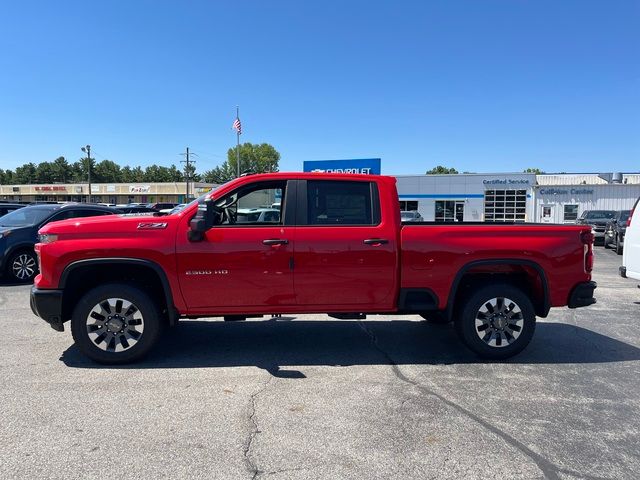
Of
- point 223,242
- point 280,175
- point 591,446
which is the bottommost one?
point 591,446

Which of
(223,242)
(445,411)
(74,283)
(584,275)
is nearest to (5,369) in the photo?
(74,283)

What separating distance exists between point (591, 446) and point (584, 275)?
2326 mm

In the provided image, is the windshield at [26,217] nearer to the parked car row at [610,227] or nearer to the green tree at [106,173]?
the parked car row at [610,227]

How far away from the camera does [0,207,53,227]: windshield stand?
34.2ft

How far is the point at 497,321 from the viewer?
5125 mm

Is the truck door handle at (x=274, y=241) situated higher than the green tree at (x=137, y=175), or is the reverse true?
the green tree at (x=137, y=175)

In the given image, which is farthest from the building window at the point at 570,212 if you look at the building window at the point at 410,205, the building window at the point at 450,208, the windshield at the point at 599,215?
the windshield at the point at 599,215

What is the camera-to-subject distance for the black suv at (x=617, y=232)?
685 inches

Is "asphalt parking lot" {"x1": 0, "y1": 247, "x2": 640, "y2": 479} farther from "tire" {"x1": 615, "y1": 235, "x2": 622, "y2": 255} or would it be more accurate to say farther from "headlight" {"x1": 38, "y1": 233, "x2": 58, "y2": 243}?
"tire" {"x1": 615, "y1": 235, "x2": 622, "y2": 255}

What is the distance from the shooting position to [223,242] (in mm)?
4754

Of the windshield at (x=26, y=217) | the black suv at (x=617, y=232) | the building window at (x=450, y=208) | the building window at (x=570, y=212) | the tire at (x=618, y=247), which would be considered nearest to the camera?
the windshield at (x=26, y=217)

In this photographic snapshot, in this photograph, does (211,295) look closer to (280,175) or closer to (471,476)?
(280,175)

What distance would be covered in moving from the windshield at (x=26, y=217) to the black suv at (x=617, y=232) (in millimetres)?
17704

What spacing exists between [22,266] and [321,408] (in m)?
9.06
